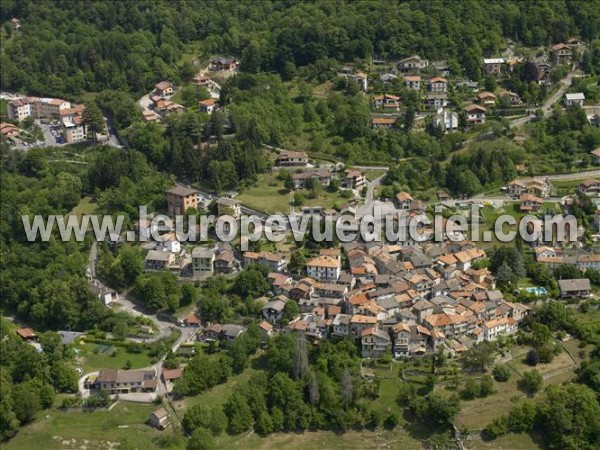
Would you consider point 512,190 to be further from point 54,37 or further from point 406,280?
point 54,37

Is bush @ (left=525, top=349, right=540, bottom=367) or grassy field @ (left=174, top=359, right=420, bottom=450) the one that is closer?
grassy field @ (left=174, top=359, right=420, bottom=450)

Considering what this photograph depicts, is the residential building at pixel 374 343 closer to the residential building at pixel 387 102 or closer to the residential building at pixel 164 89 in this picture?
the residential building at pixel 387 102

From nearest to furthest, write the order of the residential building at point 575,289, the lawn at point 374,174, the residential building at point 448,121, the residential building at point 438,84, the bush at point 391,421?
the bush at point 391,421, the residential building at point 575,289, the lawn at point 374,174, the residential building at point 448,121, the residential building at point 438,84

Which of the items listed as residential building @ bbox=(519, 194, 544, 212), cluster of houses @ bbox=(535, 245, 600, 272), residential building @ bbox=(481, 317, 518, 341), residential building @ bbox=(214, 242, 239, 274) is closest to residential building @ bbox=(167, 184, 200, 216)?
residential building @ bbox=(214, 242, 239, 274)

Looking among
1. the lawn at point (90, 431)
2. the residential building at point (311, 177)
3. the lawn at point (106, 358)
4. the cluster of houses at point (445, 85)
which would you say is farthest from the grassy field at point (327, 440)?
the cluster of houses at point (445, 85)

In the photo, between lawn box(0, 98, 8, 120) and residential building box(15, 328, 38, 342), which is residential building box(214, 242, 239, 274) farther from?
lawn box(0, 98, 8, 120)
